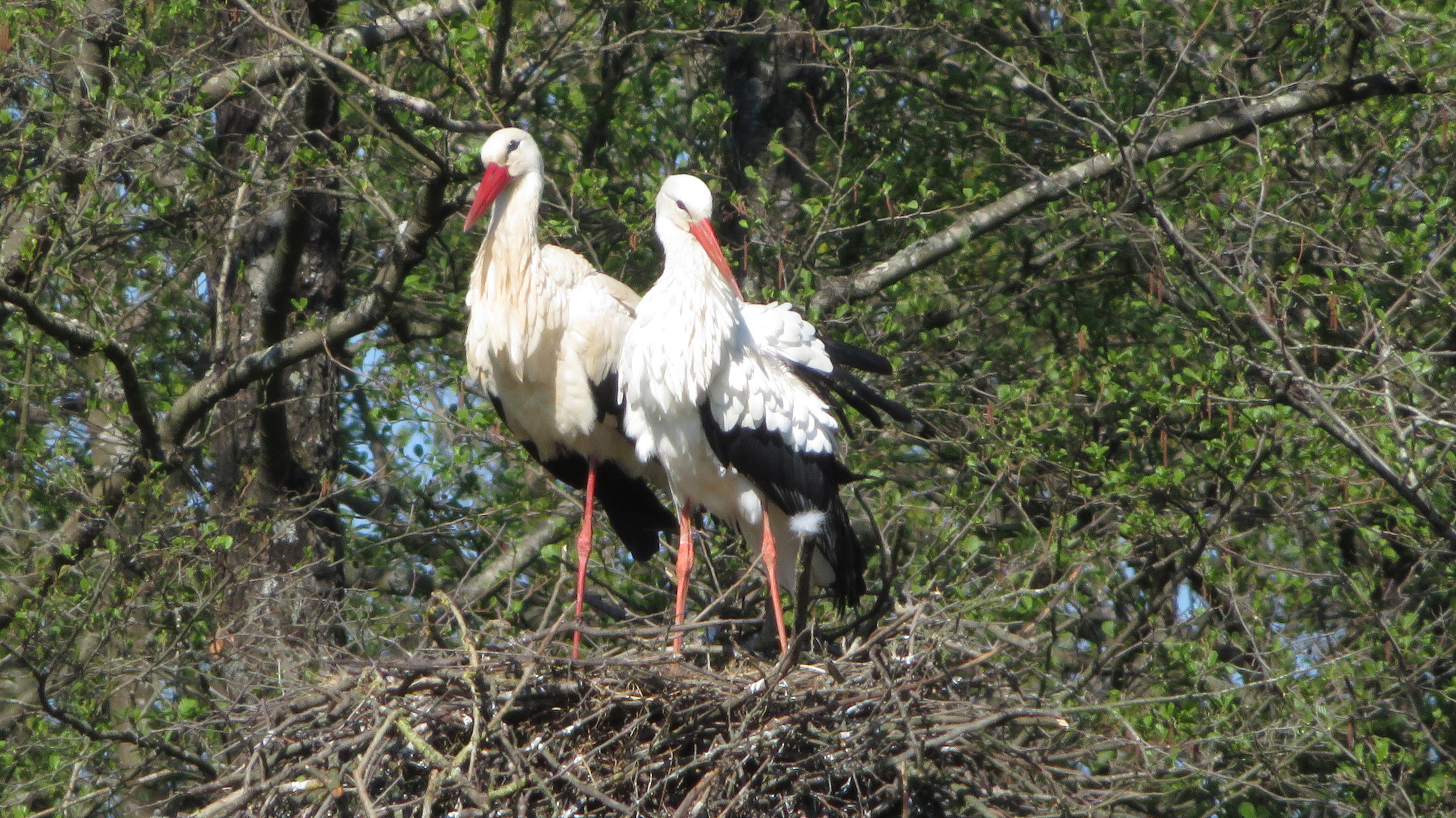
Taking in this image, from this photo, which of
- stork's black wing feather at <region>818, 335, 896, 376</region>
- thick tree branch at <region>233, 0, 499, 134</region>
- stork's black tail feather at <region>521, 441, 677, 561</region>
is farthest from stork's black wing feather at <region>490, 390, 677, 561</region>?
thick tree branch at <region>233, 0, 499, 134</region>

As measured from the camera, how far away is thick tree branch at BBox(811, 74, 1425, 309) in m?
6.75

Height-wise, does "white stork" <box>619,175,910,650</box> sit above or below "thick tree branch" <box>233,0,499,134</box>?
below

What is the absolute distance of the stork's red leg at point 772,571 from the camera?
19.1 ft

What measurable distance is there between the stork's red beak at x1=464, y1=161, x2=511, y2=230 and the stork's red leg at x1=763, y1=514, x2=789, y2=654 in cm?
155

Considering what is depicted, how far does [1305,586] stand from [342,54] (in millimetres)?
4584

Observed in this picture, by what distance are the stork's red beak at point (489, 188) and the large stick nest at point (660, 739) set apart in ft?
6.11

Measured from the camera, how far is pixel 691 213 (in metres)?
5.96

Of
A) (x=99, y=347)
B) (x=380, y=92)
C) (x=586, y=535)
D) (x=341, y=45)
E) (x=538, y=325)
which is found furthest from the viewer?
(x=341, y=45)

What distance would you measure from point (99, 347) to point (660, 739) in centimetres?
271

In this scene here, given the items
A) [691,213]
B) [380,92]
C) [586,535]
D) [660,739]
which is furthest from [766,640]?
[380,92]

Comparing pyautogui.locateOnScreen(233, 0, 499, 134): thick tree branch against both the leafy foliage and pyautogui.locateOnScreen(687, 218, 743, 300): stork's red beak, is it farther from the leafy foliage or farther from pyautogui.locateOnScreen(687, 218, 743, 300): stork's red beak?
pyautogui.locateOnScreen(687, 218, 743, 300): stork's red beak

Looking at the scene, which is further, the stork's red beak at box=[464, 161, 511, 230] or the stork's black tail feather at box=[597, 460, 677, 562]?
the stork's black tail feather at box=[597, 460, 677, 562]

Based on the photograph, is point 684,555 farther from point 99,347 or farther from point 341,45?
point 341,45

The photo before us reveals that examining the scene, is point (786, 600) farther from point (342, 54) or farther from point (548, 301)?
point (342, 54)
